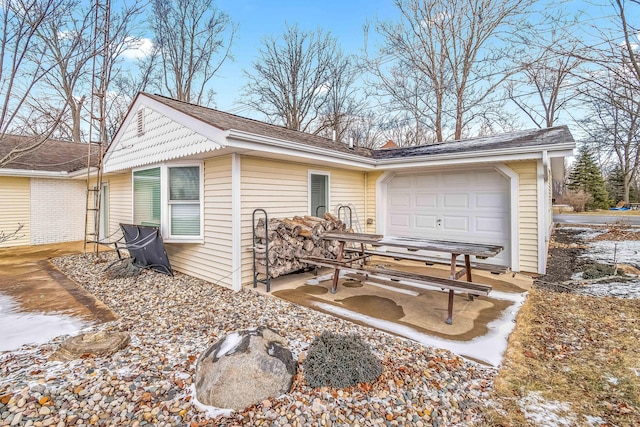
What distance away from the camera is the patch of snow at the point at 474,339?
2.92 m

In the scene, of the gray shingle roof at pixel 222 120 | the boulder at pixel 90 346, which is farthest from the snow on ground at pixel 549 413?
the gray shingle roof at pixel 222 120

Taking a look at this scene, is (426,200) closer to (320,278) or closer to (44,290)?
(320,278)

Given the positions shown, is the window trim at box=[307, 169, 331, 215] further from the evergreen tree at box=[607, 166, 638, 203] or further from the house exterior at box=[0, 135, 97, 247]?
the evergreen tree at box=[607, 166, 638, 203]

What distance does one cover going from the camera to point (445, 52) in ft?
45.0

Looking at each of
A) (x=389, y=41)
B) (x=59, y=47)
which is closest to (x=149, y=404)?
(x=59, y=47)

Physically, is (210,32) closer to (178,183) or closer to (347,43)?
(347,43)

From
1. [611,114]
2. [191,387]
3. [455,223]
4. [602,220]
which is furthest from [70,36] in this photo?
[602,220]

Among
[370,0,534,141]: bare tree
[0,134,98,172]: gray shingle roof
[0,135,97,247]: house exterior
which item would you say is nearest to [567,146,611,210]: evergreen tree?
[370,0,534,141]: bare tree

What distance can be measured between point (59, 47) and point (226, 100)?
15.4 metres

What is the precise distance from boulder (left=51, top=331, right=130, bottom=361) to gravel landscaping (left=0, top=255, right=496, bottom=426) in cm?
9

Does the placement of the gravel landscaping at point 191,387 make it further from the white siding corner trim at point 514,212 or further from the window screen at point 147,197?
the white siding corner trim at point 514,212

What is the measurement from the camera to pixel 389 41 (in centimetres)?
1445

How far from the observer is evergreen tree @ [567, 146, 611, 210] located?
24.4 meters

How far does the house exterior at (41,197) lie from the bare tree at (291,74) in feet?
32.4
